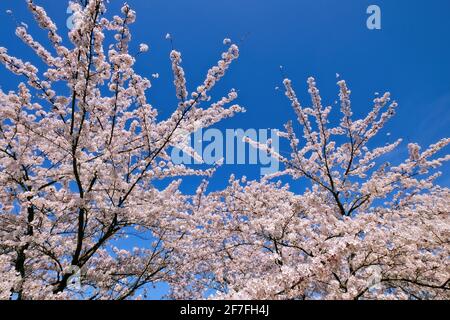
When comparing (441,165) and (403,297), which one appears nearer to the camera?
(403,297)

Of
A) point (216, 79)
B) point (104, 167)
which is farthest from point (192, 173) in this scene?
point (216, 79)

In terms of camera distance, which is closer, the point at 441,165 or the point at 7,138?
the point at 7,138

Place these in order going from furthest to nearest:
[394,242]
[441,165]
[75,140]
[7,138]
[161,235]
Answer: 1. [441,165]
2. [161,235]
3. [7,138]
4. [75,140]
5. [394,242]

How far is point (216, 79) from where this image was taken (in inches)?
253

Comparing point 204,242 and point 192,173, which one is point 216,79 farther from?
point 204,242

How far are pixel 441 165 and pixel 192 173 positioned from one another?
8405 millimetres
